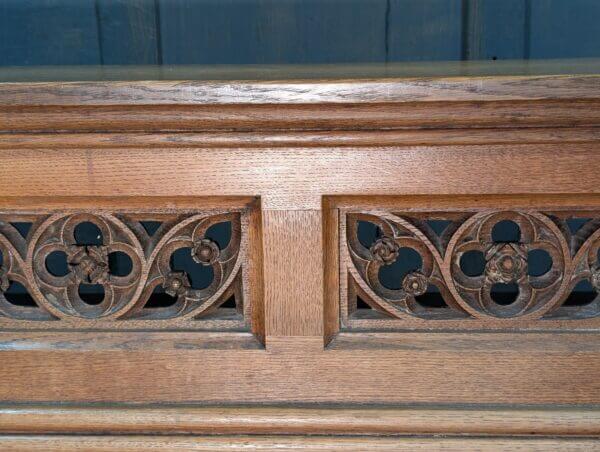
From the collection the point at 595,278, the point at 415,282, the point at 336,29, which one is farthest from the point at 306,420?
the point at 336,29

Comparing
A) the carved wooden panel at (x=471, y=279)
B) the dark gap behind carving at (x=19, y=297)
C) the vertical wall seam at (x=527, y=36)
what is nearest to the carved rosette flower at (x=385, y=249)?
the carved wooden panel at (x=471, y=279)

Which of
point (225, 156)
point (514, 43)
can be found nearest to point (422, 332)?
point (225, 156)

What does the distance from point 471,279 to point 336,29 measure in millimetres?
507

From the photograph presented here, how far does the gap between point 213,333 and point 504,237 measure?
0.52 meters

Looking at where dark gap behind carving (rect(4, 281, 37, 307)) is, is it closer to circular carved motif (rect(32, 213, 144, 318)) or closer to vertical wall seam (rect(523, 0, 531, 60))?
circular carved motif (rect(32, 213, 144, 318))

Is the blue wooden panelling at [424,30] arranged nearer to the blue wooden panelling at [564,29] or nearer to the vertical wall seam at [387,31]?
the vertical wall seam at [387,31]

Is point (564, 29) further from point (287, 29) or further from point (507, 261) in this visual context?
point (507, 261)

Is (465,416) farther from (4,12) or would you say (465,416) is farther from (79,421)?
(4,12)

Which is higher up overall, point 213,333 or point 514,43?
point 514,43

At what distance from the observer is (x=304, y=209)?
54 centimetres

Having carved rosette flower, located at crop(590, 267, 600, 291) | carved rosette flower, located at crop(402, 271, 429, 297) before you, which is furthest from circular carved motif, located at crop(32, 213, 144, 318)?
carved rosette flower, located at crop(590, 267, 600, 291)

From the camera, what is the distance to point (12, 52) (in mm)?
1006

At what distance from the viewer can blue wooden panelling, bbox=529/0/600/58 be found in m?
0.96

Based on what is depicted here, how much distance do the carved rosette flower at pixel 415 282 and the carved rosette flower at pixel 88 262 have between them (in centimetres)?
26
